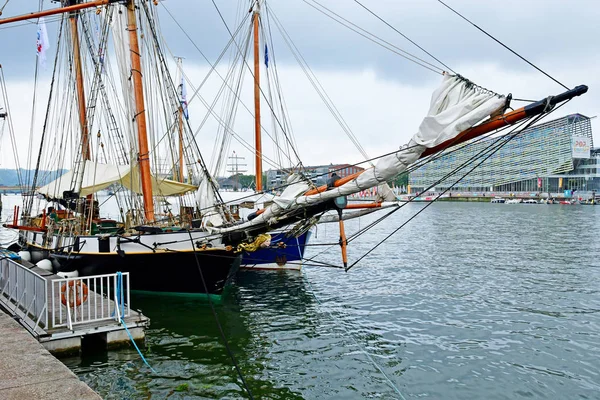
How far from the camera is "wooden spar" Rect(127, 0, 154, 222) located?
1809cm

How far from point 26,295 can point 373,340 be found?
9.24 meters

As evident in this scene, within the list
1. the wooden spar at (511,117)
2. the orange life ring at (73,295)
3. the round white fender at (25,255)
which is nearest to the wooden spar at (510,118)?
the wooden spar at (511,117)

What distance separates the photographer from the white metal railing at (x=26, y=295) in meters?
11.1

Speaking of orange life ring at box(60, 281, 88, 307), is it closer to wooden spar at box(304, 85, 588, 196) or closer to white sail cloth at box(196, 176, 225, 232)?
white sail cloth at box(196, 176, 225, 232)

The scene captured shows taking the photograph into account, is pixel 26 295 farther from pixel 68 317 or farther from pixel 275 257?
pixel 275 257

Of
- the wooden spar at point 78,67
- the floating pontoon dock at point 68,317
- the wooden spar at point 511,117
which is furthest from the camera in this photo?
the wooden spar at point 78,67

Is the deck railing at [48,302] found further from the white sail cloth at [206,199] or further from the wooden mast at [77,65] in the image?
the wooden mast at [77,65]

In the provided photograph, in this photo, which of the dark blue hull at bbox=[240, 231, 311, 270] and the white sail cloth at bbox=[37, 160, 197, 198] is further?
the dark blue hull at bbox=[240, 231, 311, 270]

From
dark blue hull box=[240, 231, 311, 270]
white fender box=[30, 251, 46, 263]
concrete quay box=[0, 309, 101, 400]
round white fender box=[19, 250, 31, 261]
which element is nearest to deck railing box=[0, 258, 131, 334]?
concrete quay box=[0, 309, 101, 400]

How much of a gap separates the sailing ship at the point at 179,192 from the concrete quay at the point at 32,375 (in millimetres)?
4714

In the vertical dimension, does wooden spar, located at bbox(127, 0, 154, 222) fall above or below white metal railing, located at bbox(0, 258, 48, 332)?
above

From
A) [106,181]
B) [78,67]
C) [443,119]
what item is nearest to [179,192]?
[106,181]

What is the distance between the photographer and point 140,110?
18.2 metres

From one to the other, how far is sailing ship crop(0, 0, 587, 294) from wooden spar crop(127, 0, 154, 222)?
0.12 ft
